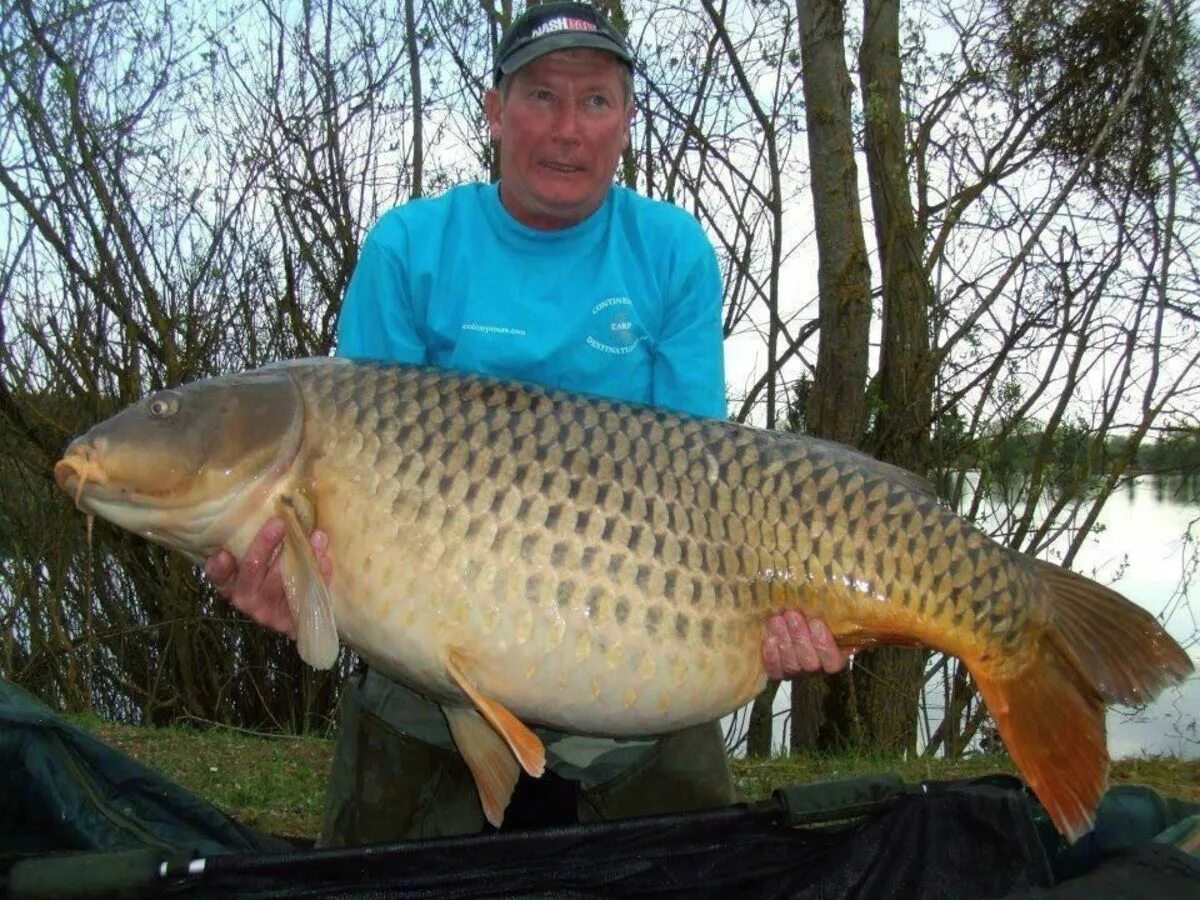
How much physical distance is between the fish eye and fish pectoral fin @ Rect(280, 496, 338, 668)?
224 millimetres

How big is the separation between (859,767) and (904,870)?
4.64 ft

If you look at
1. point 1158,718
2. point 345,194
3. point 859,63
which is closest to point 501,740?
point 859,63

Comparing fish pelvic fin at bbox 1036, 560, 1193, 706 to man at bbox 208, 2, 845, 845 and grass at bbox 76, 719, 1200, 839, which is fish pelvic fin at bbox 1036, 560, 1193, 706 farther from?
grass at bbox 76, 719, 1200, 839

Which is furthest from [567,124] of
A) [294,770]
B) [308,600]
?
[294,770]

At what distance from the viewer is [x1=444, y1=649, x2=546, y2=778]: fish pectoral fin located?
1361mm

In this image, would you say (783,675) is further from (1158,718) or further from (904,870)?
(1158,718)

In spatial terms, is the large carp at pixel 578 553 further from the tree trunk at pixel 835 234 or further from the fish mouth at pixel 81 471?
the tree trunk at pixel 835 234

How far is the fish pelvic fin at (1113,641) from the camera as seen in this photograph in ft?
4.79

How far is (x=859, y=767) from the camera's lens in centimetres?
289

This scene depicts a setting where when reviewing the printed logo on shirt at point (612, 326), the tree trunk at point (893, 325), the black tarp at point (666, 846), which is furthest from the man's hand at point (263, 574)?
the tree trunk at point (893, 325)

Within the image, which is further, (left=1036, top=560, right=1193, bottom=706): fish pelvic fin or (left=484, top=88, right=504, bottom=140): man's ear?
(left=484, top=88, right=504, bottom=140): man's ear

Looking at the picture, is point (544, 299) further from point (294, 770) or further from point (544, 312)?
point (294, 770)

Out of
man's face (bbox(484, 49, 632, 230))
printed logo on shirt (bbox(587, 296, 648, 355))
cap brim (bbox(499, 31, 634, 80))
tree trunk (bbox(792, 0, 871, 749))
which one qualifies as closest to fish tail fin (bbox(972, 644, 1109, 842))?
printed logo on shirt (bbox(587, 296, 648, 355))

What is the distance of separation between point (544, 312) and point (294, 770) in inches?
61.9
